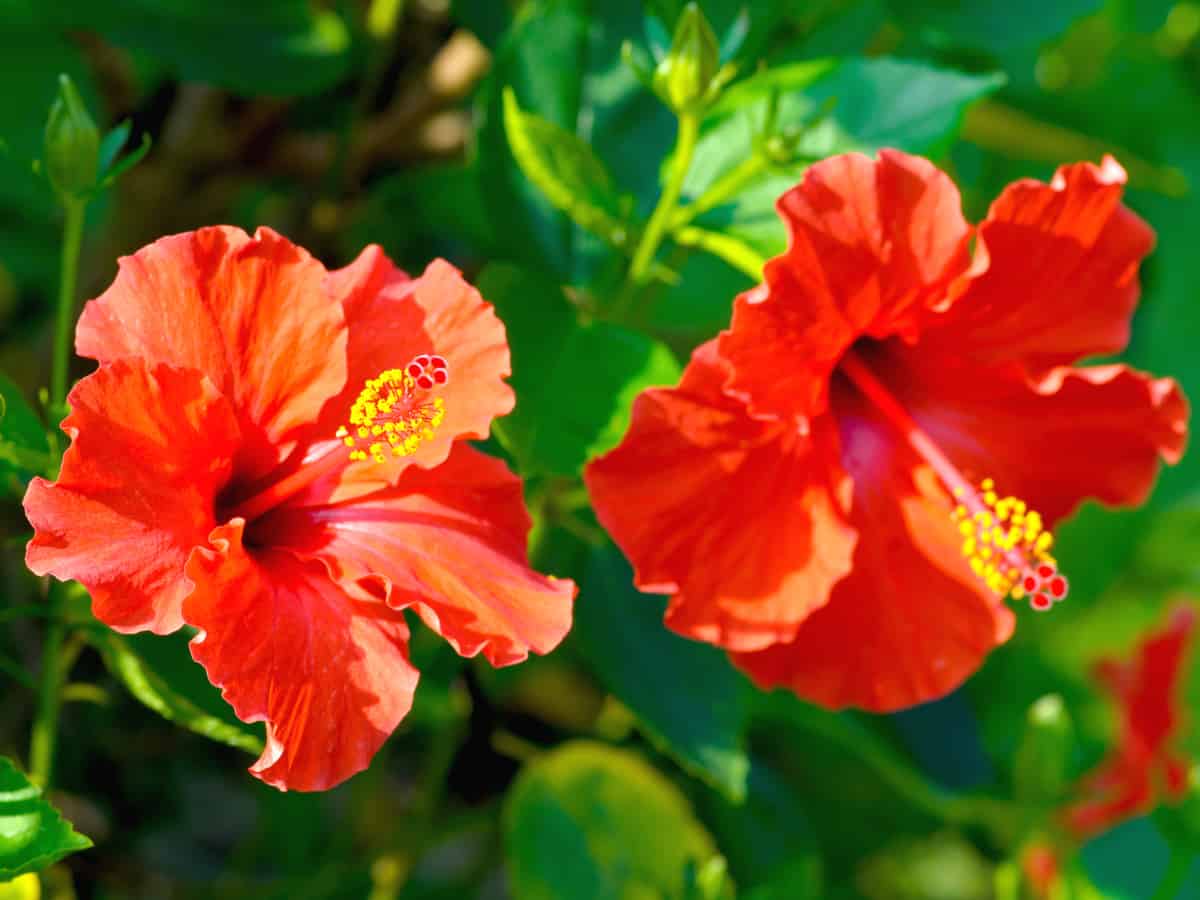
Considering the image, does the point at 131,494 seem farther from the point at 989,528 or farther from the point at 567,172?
the point at 989,528

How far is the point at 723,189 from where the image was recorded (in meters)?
1.26

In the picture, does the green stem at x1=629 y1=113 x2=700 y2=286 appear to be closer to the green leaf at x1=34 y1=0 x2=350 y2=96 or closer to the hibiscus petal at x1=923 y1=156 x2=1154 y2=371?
the hibiscus petal at x1=923 y1=156 x2=1154 y2=371

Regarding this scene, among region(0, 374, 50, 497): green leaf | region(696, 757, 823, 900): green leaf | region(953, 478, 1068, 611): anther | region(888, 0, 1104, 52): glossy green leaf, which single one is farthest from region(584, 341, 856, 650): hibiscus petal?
region(888, 0, 1104, 52): glossy green leaf

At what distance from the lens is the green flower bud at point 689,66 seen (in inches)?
46.1

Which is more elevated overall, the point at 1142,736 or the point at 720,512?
the point at 720,512

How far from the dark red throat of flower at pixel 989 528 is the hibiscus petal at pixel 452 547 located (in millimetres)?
359

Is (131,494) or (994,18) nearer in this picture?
(131,494)

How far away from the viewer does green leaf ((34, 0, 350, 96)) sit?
154cm

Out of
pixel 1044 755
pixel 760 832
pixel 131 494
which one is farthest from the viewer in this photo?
pixel 760 832

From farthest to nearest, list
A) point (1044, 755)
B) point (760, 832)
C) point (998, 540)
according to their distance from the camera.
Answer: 1. point (760, 832)
2. point (1044, 755)
3. point (998, 540)

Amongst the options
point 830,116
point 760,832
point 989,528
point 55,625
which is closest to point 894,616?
point 989,528

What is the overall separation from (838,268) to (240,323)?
474 mm

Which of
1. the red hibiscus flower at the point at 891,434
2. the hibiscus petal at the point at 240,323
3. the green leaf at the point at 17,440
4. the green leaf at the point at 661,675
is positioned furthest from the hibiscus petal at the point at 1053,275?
the green leaf at the point at 17,440

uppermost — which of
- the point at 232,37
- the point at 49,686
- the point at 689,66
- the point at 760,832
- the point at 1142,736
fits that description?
the point at 689,66
